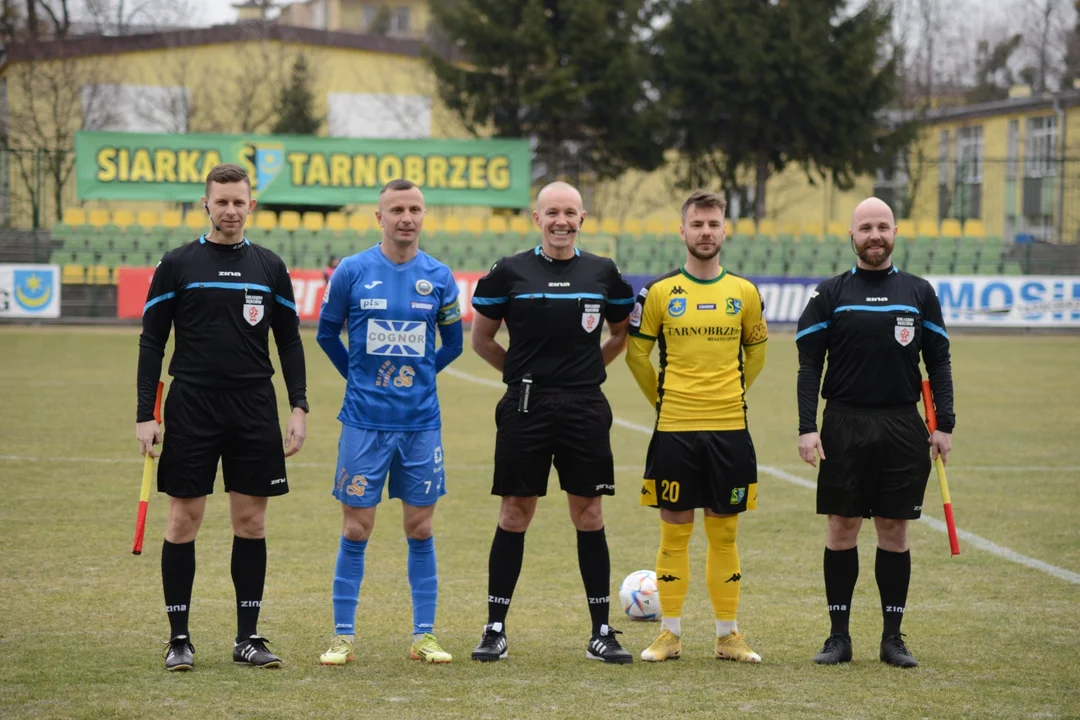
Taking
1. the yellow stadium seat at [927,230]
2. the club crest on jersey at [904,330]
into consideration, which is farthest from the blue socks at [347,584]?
the yellow stadium seat at [927,230]

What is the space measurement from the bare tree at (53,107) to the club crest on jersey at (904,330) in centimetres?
3459

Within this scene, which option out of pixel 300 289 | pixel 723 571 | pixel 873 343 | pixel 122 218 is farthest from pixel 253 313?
pixel 122 218

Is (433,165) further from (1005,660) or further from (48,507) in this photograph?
(1005,660)

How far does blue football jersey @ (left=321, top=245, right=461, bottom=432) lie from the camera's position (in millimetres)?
5535

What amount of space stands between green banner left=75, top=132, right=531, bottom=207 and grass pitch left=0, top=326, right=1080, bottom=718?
1965cm

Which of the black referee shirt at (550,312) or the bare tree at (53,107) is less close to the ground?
the bare tree at (53,107)

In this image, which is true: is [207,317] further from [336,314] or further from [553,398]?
Answer: [553,398]

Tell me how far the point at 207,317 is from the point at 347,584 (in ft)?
4.12

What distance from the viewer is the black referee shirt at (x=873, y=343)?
5605mm

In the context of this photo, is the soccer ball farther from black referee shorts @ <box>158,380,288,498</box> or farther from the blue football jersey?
black referee shorts @ <box>158,380,288,498</box>

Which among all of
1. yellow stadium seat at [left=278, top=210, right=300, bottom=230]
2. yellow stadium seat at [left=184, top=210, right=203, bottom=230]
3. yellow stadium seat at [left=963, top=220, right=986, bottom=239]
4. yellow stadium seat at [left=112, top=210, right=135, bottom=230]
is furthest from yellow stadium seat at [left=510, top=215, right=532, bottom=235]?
yellow stadium seat at [left=963, top=220, right=986, bottom=239]

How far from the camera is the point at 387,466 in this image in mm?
5555

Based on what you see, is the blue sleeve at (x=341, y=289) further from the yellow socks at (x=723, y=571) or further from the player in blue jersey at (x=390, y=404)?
the yellow socks at (x=723, y=571)

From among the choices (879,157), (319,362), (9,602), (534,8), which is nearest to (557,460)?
(9,602)
